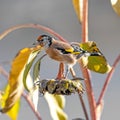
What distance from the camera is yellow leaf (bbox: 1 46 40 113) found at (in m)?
0.75

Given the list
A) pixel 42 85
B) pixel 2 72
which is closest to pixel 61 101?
pixel 2 72

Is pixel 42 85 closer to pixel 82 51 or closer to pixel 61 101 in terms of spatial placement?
pixel 82 51

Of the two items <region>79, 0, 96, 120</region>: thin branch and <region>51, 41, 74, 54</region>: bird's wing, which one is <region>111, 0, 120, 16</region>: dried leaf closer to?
<region>79, 0, 96, 120</region>: thin branch

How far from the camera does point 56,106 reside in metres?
1.07

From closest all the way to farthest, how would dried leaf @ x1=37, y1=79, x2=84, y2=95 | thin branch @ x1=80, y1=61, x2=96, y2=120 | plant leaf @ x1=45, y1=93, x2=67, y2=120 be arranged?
dried leaf @ x1=37, y1=79, x2=84, y2=95 → thin branch @ x1=80, y1=61, x2=96, y2=120 → plant leaf @ x1=45, y1=93, x2=67, y2=120

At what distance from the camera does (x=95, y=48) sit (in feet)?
2.52

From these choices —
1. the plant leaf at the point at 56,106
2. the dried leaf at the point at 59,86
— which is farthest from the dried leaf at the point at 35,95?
the plant leaf at the point at 56,106

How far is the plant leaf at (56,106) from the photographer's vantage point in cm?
104

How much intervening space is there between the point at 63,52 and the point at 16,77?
0.10 meters

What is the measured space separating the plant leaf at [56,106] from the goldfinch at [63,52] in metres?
0.29

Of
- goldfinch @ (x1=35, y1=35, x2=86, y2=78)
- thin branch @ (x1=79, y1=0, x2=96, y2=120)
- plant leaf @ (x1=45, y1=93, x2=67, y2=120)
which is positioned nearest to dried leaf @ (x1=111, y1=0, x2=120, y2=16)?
thin branch @ (x1=79, y1=0, x2=96, y2=120)

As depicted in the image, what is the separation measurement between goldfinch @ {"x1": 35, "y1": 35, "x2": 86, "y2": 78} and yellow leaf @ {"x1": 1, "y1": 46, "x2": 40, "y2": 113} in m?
0.03

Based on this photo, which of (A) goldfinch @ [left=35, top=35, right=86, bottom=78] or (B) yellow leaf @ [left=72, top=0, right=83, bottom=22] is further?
(B) yellow leaf @ [left=72, top=0, right=83, bottom=22]

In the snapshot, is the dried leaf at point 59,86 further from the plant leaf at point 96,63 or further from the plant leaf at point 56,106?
the plant leaf at point 56,106
